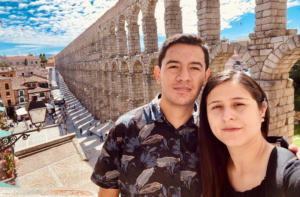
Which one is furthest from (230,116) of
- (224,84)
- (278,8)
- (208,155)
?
(278,8)

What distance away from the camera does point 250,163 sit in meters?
1.72

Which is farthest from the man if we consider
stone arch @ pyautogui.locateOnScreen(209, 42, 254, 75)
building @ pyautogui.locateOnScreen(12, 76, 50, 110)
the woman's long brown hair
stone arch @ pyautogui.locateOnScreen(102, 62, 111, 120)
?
building @ pyautogui.locateOnScreen(12, 76, 50, 110)

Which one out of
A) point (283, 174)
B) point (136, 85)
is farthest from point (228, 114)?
point (136, 85)

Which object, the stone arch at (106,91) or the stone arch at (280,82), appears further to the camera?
the stone arch at (106,91)

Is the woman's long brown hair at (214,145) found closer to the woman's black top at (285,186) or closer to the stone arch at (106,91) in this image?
the woman's black top at (285,186)

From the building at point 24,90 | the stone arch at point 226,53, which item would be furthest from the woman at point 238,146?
the building at point 24,90

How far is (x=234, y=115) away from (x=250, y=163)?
420 millimetres

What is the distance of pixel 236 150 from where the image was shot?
5.71 feet

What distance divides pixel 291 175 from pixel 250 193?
1.10 ft

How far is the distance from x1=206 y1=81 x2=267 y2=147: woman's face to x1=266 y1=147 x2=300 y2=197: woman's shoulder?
21 centimetres

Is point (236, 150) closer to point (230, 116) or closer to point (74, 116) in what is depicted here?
point (230, 116)

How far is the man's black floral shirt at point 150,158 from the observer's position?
6.42 ft

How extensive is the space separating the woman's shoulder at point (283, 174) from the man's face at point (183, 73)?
0.82 meters

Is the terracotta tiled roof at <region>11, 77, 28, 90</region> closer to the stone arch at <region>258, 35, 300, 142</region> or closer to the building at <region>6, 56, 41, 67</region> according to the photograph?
the stone arch at <region>258, 35, 300, 142</region>
